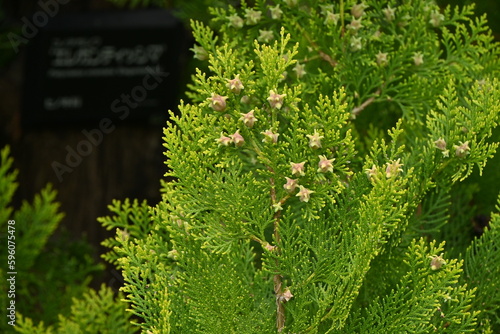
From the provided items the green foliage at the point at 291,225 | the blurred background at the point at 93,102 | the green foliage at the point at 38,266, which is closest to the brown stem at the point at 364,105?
the green foliage at the point at 291,225

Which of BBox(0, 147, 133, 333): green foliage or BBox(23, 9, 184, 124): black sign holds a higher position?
BBox(23, 9, 184, 124): black sign

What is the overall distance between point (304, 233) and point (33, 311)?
937 mm

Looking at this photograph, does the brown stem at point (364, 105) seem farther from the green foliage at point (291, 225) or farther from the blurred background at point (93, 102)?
the blurred background at point (93, 102)

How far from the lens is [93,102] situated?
6.97ft

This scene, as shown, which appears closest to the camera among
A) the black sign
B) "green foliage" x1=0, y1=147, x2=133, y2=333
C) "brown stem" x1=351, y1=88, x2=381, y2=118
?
"brown stem" x1=351, y1=88, x2=381, y2=118

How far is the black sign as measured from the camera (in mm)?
2111

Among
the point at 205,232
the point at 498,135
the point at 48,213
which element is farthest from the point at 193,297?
the point at 48,213

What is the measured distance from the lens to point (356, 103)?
1019mm

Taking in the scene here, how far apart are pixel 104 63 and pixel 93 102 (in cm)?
12

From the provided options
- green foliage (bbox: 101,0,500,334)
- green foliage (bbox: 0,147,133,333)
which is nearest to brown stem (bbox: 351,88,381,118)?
green foliage (bbox: 101,0,500,334)

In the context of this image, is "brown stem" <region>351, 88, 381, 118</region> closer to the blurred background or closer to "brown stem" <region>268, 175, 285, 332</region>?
"brown stem" <region>268, 175, 285, 332</region>

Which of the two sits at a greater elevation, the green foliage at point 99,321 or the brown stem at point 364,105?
the brown stem at point 364,105

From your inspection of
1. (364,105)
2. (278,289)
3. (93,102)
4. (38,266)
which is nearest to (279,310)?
(278,289)

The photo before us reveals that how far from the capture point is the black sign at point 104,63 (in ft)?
6.93
